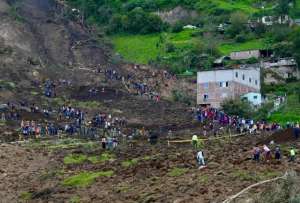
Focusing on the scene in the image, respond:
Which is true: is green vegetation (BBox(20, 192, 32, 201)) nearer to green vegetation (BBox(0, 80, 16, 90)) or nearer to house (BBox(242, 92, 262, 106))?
green vegetation (BBox(0, 80, 16, 90))

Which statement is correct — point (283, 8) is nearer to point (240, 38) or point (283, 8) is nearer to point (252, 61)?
point (240, 38)

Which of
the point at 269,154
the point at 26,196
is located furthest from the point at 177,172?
the point at 26,196

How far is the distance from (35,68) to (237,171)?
51.2m

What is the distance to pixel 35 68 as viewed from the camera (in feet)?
302

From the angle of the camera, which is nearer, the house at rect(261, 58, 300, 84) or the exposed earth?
the exposed earth

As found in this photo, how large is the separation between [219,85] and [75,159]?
36542 mm

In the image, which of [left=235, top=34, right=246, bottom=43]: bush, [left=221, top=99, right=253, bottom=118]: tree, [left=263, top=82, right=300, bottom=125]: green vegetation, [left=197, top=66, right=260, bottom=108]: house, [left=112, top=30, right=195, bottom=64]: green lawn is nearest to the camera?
[left=263, top=82, right=300, bottom=125]: green vegetation

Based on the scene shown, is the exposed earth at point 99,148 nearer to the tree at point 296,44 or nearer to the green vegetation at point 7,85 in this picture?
the green vegetation at point 7,85

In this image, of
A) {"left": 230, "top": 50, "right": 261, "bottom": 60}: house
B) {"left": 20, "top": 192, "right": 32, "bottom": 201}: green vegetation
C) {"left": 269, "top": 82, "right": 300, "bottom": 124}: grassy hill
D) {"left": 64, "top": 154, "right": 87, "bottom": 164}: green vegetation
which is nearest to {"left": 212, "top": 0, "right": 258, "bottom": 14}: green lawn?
{"left": 230, "top": 50, "right": 261, "bottom": 60}: house

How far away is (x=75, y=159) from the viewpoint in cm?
5666

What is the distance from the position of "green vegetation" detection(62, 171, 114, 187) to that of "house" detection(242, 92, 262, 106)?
39.4 m

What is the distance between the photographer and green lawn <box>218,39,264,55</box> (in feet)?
384

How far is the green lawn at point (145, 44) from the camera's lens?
11681cm

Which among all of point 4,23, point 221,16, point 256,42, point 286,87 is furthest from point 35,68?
point 221,16
